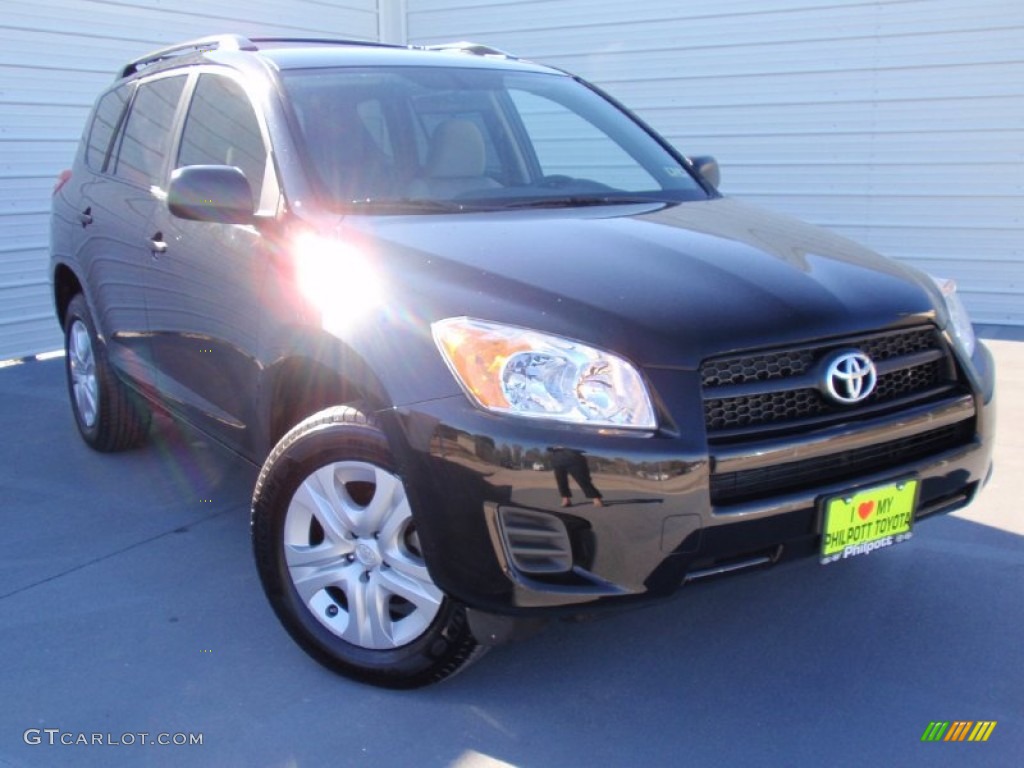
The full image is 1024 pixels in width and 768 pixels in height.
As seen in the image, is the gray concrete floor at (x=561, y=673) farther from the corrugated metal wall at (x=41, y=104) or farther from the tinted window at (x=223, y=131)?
the corrugated metal wall at (x=41, y=104)

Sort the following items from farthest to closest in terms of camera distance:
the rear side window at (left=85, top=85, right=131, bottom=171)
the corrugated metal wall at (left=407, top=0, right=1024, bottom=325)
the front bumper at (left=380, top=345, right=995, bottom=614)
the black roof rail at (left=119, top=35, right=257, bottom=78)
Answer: the corrugated metal wall at (left=407, top=0, right=1024, bottom=325) → the rear side window at (left=85, top=85, right=131, bottom=171) → the black roof rail at (left=119, top=35, right=257, bottom=78) → the front bumper at (left=380, top=345, right=995, bottom=614)

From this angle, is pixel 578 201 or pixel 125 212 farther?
pixel 125 212

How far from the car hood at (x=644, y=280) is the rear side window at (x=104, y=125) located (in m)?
2.31

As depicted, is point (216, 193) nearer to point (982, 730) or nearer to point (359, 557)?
point (359, 557)

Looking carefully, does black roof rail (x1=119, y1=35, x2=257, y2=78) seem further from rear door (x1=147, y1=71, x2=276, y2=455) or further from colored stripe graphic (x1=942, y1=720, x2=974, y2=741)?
colored stripe graphic (x1=942, y1=720, x2=974, y2=741)

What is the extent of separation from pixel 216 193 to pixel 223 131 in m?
0.68

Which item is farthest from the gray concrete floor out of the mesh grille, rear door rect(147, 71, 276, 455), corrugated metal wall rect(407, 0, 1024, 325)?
corrugated metal wall rect(407, 0, 1024, 325)

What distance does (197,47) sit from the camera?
431cm

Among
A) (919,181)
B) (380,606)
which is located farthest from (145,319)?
(919,181)

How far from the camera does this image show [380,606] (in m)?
2.80

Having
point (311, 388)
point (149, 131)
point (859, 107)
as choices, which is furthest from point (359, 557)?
point (859, 107)

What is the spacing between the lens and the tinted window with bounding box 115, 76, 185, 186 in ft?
13.6

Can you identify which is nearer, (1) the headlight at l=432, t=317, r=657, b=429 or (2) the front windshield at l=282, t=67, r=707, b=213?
(1) the headlight at l=432, t=317, r=657, b=429

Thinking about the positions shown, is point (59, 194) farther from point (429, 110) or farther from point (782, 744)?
point (782, 744)
